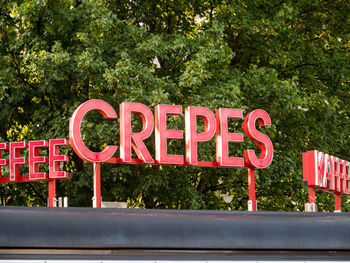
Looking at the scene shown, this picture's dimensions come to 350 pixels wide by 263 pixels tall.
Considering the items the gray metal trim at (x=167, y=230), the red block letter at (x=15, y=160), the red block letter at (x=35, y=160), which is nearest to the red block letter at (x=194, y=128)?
the red block letter at (x=35, y=160)

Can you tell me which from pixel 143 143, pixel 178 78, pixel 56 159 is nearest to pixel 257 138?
pixel 143 143

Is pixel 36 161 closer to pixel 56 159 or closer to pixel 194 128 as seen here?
pixel 56 159

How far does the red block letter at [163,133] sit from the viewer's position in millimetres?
15930

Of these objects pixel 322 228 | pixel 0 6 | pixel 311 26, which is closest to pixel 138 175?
pixel 0 6

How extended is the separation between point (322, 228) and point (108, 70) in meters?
11.5

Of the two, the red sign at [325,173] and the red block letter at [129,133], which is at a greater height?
the red block letter at [129,133]

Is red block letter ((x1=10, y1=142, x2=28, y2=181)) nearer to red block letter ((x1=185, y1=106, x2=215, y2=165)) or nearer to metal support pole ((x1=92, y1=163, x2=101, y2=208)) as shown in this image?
metal support pole ((x1=92, y1=163, x2=101, y2=208))

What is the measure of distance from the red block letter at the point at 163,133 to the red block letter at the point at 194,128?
0.98ft

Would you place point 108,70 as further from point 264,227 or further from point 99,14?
point 264,227

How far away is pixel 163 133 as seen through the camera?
1614 centimetres

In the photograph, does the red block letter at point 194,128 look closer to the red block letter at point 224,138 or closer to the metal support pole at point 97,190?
the red block letter at point 224,138

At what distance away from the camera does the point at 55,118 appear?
19188 millimetres

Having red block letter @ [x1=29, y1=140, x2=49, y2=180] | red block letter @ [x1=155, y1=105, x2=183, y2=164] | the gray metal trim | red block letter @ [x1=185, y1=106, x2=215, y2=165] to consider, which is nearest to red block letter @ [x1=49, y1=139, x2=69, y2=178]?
red block letter @ [x1=29, y1=140, x2=49, y2=180]

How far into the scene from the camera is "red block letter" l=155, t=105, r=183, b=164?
1593 cm
